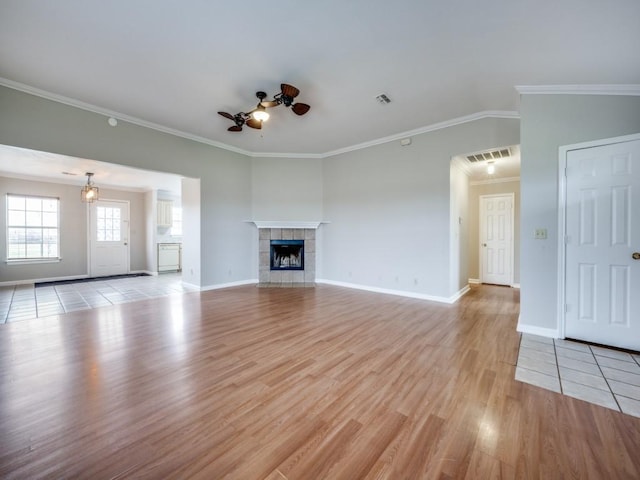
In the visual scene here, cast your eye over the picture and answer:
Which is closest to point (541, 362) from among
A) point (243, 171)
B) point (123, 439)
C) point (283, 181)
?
point (123, 439)

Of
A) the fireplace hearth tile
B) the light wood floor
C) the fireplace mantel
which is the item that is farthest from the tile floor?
the fireplace mantel

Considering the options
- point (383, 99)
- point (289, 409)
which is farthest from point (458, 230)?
point (289, 409)

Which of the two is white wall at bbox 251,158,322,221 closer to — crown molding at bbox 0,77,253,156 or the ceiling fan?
crown molding at bbox 0,77,253,156

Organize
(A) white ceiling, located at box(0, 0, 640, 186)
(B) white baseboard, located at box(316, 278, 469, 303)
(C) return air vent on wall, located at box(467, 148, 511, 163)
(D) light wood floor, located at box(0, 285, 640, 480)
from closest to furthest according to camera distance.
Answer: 1. (D) light wood floor, located at box(0, 285, 640, 480)
2. (A) white ceiling, located at box(0, 0, 640, 186)
3. (C) return air vent on wall, located at box(467, 148, 511, 163)
4. (B) white baseboard, located at box(316, 278, 469, 303)

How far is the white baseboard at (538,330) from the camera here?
308 centimetres

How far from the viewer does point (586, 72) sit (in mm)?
2699

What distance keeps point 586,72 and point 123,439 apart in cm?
494

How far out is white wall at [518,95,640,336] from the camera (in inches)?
116

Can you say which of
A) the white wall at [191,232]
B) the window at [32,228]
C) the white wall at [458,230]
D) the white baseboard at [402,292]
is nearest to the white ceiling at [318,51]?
the white wall at [458,230]

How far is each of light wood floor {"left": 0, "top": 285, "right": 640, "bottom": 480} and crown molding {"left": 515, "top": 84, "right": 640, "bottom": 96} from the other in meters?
2.84

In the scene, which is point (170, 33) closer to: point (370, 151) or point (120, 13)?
point (120, 13)

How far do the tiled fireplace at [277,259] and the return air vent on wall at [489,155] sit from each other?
11.5 ft

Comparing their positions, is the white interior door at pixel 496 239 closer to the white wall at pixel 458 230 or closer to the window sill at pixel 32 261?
the white wall at pixel 458 230

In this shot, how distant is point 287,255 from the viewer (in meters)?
6.43
